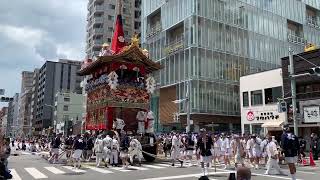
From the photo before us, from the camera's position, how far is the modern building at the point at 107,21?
81188mm

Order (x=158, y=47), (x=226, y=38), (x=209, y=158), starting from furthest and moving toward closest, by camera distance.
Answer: (x=158, y=47)
(x=226, y=38)
(x=209, y=158)

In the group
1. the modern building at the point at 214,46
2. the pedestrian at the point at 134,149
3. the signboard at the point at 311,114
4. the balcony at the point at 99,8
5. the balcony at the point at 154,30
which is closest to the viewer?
the pedestrian at the point at 134,149

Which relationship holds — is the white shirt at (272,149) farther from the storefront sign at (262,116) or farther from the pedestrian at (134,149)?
the storefront sign at (262,116)

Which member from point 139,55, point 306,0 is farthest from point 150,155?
point 306,0

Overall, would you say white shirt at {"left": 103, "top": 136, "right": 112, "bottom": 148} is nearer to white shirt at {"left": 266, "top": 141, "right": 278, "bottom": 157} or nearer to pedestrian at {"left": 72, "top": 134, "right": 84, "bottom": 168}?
pedestrian at {"left": 72, "top": 134, "right": 84, "bottom": 168}

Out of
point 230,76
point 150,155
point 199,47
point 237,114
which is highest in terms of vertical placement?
point 199,47

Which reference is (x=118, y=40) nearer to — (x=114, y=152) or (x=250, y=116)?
(x=114, y=152)

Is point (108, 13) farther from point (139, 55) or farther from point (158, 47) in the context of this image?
point (139, 55)

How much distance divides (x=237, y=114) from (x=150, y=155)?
2687 centimetres

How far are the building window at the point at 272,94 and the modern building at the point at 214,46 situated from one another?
7.14 metres

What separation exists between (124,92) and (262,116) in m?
21.5

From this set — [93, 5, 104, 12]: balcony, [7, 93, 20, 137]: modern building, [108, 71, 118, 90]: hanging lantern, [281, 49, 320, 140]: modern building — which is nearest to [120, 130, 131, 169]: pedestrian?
[108, 71, 118, 90]: hanging lantern

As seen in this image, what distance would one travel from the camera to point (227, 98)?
46.8 metres

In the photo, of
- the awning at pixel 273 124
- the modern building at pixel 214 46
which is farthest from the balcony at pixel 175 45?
the awning at pixel 273 124
